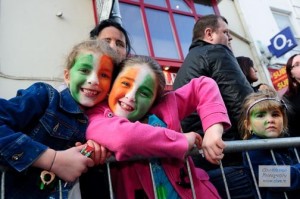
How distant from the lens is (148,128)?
1.48 meters

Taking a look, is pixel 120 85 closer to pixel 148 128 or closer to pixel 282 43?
pixel 148 128

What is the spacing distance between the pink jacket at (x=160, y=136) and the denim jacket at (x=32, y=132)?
4.3 inches

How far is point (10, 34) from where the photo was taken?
6.15m

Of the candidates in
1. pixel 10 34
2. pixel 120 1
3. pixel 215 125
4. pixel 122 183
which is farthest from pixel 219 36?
pixel 120 1

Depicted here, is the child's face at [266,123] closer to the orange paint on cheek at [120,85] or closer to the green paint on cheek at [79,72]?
the orange paint on cheek at [120,85]

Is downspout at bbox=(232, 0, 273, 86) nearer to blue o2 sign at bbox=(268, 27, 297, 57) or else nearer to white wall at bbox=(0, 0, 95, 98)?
blue o2 sign at bbox=(268, 27, 297, 57)

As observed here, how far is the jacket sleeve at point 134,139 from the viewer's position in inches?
56.6

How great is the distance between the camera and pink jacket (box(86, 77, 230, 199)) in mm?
1456

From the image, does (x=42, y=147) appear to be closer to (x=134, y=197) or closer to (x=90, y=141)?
(x=90, y=141)

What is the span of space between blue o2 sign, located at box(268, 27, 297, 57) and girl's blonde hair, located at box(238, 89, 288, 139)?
7229mm

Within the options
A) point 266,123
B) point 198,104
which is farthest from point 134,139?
point 266,123

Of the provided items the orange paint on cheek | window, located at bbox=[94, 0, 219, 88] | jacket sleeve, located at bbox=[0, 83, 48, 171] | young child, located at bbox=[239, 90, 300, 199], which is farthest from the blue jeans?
window, located at bbox=[94, 0, 219, 88]

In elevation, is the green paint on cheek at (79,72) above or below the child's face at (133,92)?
above

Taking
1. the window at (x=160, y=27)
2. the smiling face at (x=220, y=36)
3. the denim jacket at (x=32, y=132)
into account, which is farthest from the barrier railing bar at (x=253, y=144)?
the window at (x=160, y=27)
